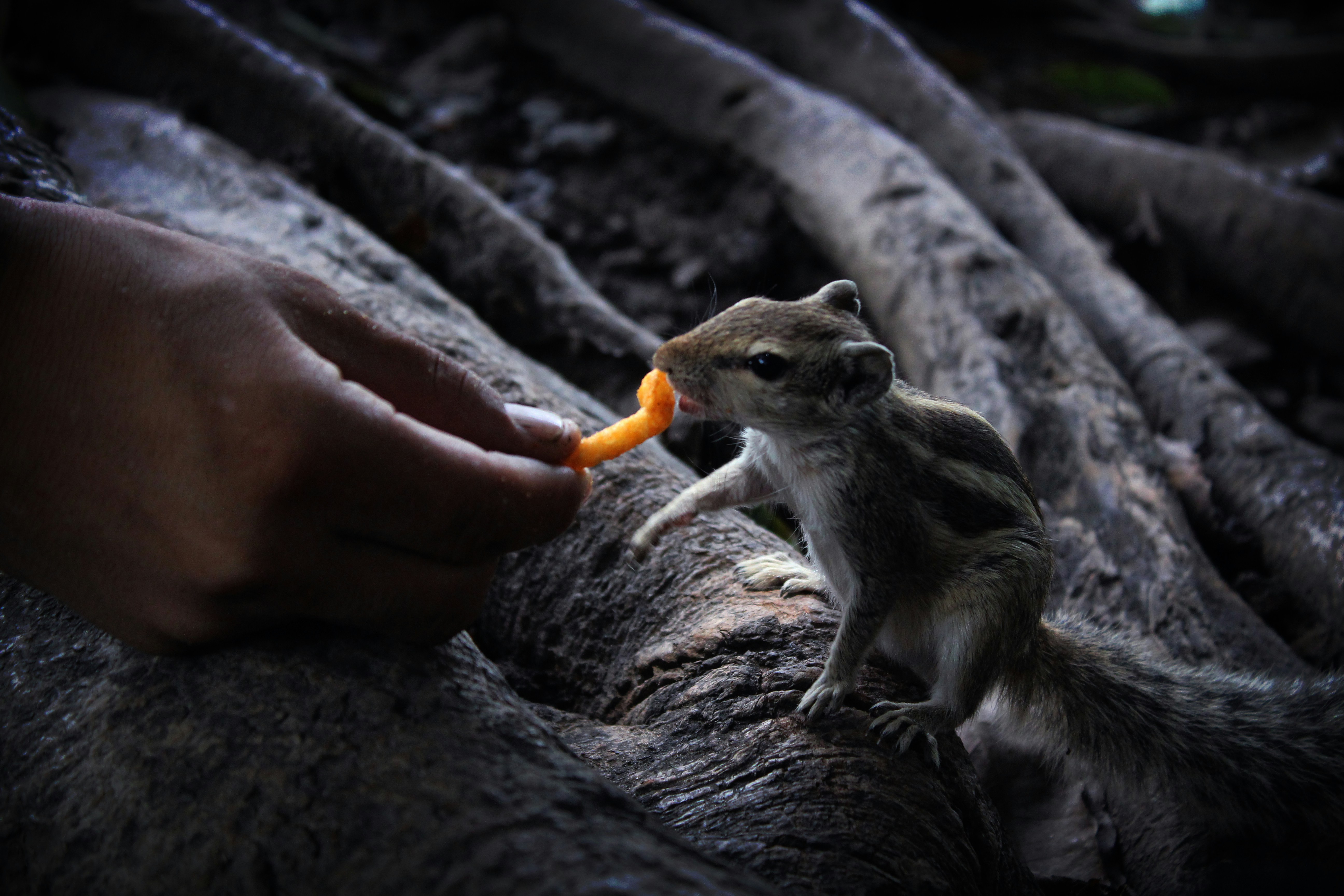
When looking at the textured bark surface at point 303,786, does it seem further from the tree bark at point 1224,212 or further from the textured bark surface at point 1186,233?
the tree bark at point 1224,212

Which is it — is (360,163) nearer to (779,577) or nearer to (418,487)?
(779,577)

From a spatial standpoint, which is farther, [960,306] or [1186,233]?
[1186,233]

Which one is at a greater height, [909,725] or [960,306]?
[960,306]

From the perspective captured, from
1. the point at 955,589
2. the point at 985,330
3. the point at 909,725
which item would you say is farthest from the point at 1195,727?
the point at 985,330

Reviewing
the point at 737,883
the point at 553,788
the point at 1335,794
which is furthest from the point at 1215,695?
the point at 553,788

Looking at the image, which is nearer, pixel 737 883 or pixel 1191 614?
pixel 737 883

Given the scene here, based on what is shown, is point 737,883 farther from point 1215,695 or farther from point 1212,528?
point 1212,528
